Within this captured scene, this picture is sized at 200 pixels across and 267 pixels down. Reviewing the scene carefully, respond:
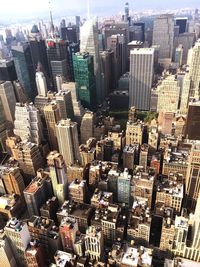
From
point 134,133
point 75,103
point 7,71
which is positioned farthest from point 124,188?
point 7,71

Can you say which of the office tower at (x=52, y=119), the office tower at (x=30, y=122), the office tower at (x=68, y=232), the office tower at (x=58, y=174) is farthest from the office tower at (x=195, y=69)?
the office tower at (x=68, y=232)

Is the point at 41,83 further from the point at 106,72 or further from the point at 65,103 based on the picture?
the point at 106,72

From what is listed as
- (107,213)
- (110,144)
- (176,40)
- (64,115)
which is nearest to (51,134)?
(64,115)

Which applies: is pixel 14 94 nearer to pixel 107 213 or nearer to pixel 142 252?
pixel 107 213

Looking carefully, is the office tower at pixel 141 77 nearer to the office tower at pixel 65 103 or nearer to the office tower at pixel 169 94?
the office tower at pixel 169 94

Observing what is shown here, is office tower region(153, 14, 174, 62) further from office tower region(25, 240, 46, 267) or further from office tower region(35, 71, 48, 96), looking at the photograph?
office tower region(25, 240, 46, 267)
